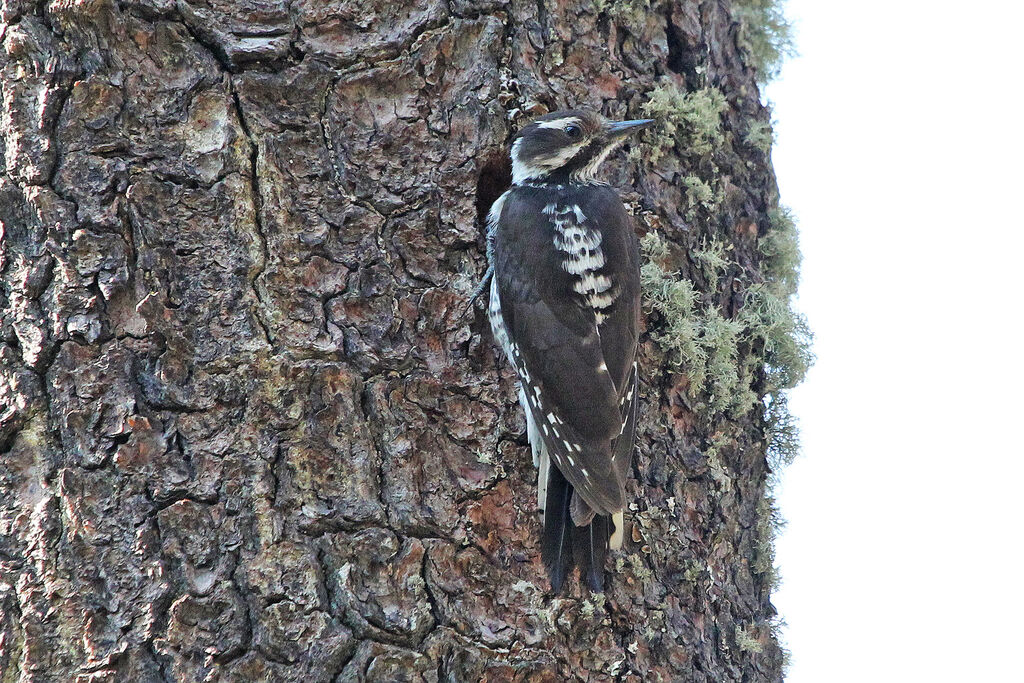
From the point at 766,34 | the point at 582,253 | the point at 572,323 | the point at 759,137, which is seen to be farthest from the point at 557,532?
the point at 766,34

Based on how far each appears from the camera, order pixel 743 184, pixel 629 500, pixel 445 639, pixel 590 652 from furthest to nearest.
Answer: pixel 743 184, pixel 629 500, pixel 590 652, pixel 445 639

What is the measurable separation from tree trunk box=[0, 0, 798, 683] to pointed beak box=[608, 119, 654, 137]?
202 millimetres

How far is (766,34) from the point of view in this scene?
381cm

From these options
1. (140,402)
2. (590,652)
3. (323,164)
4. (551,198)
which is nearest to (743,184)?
(551,198)

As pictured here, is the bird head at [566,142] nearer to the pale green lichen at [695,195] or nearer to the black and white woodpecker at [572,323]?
the black and white woodpecker at [572,323]

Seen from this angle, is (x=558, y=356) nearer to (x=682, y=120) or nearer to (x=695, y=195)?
(x=695, y=195)

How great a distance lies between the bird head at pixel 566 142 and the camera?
3.17 meters

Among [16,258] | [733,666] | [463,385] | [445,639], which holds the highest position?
[16,258]

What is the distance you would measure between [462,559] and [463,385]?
501 millimetres

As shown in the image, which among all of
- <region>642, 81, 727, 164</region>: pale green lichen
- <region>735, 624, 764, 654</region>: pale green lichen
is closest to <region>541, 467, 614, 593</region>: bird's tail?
<region>735, 624, 764, 654</region>: pale green lichen

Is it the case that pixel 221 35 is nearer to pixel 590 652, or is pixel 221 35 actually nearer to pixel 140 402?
pixel 140 402

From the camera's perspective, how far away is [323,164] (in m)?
2.84

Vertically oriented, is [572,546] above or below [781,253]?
below

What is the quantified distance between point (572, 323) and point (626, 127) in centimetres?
66
